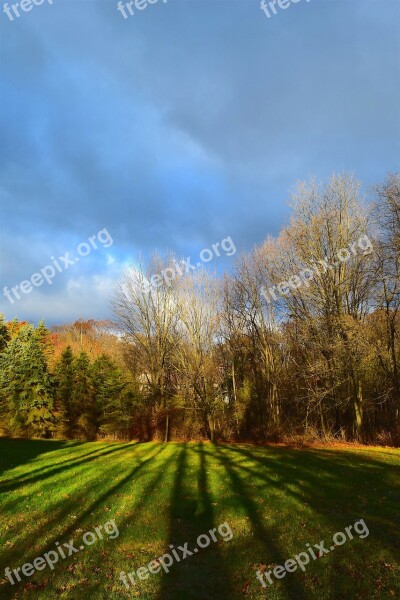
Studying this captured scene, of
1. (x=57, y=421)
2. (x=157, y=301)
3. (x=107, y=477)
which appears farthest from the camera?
(x=157, y=301)

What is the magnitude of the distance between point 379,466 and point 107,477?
8201mm

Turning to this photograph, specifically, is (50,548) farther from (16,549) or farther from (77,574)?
(77,574)

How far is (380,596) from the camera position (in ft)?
14.4

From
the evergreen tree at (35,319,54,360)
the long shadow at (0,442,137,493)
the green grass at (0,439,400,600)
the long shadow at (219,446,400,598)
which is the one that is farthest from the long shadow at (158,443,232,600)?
the evergreen tree at (35,319,54,360)

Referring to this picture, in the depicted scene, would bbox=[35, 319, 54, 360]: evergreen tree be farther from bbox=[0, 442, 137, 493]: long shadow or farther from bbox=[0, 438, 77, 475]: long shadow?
bbox=[0, 442, 137, 493]: long shadow

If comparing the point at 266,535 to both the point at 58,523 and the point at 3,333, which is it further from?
the point at 3,333

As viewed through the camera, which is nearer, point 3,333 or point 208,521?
point 208,521

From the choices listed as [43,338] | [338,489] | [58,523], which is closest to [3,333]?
[43,338]

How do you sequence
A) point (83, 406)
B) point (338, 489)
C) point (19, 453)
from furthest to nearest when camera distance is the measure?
point (83, 406)
point (19, 453)
point (338, 489)

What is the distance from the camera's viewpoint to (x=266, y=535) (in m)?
6.43

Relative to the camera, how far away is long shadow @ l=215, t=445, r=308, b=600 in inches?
185

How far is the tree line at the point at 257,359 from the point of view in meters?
19.9

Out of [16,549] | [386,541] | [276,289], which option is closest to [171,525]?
[16,549]

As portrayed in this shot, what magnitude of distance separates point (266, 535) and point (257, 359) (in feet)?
70.1
